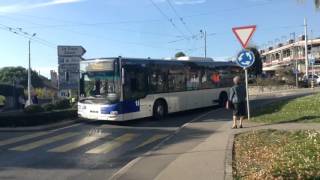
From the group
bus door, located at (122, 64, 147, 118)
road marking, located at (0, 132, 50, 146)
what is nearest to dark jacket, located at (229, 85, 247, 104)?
bus door, located at (122, 64, 147, 118)

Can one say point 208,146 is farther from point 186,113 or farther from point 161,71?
point 186,113

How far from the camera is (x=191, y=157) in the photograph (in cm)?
1220

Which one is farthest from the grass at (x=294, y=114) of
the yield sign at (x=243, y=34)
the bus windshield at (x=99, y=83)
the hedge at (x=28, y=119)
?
the hedge at (x=28, y=119)

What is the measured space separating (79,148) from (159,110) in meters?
9.33

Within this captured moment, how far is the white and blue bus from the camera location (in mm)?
22031

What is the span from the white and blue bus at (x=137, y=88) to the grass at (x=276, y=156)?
7.81 metres

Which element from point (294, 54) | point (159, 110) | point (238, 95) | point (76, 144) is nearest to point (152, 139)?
point (76, 144)

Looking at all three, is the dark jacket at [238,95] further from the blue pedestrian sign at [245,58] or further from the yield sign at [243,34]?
the yield sign at [243,34]

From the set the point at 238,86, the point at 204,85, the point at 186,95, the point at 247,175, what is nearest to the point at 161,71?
the point at 186,95

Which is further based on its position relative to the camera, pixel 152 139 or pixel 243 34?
pixel 243 34

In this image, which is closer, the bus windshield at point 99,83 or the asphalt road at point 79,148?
the asphalt road at point 79,148

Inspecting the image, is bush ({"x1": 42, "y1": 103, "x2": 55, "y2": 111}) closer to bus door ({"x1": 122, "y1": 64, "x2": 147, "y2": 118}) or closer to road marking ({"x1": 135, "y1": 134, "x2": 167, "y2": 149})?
bus door ({"x1": 122, "y1": 64, "x2": 147, "y2": 118})

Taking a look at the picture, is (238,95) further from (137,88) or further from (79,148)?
(79,148)

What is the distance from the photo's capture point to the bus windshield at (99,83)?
22047 mm
